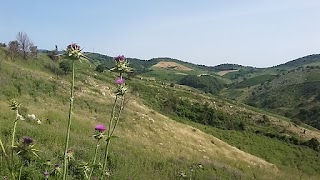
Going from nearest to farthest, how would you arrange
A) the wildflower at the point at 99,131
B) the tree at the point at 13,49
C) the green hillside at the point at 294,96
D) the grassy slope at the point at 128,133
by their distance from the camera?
1. the wildflower at the point at 99,131
2. the grassy slope at the point at 128,133
3. the tree at the point at 13,49
4. the green hillside at the point at 294,96

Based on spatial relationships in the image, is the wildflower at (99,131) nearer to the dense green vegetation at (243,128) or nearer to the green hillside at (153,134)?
the green hillside at (153,134)

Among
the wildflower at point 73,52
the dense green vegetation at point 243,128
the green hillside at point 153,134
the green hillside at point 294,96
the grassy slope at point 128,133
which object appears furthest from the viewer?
the green hillside at point 294,96

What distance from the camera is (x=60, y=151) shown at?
11602 millimetres

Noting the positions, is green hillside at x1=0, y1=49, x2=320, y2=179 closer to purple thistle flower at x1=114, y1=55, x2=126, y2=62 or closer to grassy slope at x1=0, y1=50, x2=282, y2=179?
grassy slope at x1=0, y1=50, x2=282, y2=179

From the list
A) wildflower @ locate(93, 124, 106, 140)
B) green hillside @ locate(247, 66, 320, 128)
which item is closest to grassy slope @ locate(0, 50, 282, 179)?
wildflower @ locate(93, 124, 106, 140)

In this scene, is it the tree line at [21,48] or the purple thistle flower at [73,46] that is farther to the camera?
the tree line at [21,48]

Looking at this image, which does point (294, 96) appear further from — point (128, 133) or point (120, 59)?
point (120, 59)

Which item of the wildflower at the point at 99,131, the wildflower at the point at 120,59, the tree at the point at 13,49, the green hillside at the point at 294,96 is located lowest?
the green hillside at the point at 294,96

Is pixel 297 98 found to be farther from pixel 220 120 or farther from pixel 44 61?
pixel 44 61

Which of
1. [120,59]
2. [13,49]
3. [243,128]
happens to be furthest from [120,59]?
[243,128]

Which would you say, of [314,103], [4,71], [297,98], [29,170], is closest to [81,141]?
[29,170]

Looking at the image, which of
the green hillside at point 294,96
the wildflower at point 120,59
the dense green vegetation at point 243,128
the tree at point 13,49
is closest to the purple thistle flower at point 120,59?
the wildflower at point 120,59

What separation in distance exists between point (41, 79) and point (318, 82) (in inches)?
5178

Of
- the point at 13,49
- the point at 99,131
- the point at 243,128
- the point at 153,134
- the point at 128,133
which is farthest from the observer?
the point at 243,128
